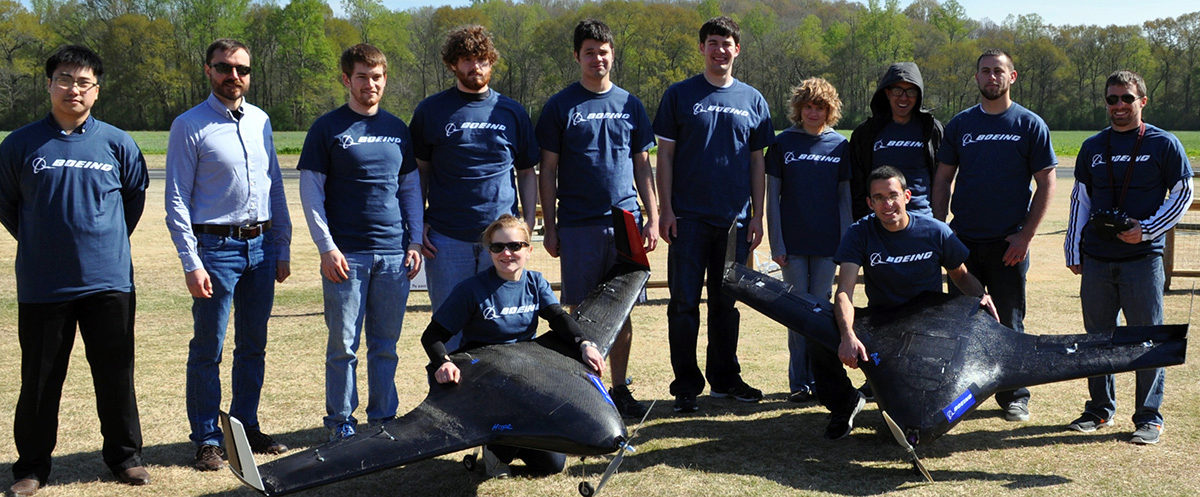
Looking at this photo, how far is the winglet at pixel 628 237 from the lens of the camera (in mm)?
5910

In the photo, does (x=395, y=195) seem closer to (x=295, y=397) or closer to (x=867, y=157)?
(x=295, y=397)

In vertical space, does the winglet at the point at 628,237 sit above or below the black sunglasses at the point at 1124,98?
below

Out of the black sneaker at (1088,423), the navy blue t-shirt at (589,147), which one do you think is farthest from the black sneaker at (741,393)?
the black sneaker at (1088,423)

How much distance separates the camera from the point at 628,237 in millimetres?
5957

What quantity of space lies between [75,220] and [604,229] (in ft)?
9.91

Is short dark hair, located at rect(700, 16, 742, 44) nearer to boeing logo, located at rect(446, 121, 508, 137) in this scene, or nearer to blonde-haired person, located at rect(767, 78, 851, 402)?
blonde-haired person, located at rect(767, 78, 851, 402)

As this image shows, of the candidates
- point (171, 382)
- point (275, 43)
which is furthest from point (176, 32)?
point (171, 382)

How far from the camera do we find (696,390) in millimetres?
6633

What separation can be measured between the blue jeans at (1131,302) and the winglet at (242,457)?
472cm

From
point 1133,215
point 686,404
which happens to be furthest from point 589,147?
point 1133,215

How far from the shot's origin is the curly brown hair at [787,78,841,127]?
6379 mm

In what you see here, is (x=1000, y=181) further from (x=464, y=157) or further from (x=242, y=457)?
(x=242, y=457)

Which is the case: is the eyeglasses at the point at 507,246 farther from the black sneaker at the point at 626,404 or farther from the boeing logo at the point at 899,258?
the boeing logo at the point at 899,258

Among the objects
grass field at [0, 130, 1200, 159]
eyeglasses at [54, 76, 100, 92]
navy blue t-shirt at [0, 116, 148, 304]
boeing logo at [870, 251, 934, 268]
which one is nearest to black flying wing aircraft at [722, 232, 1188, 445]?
boeing logo at [870, 251, 934, 268]
